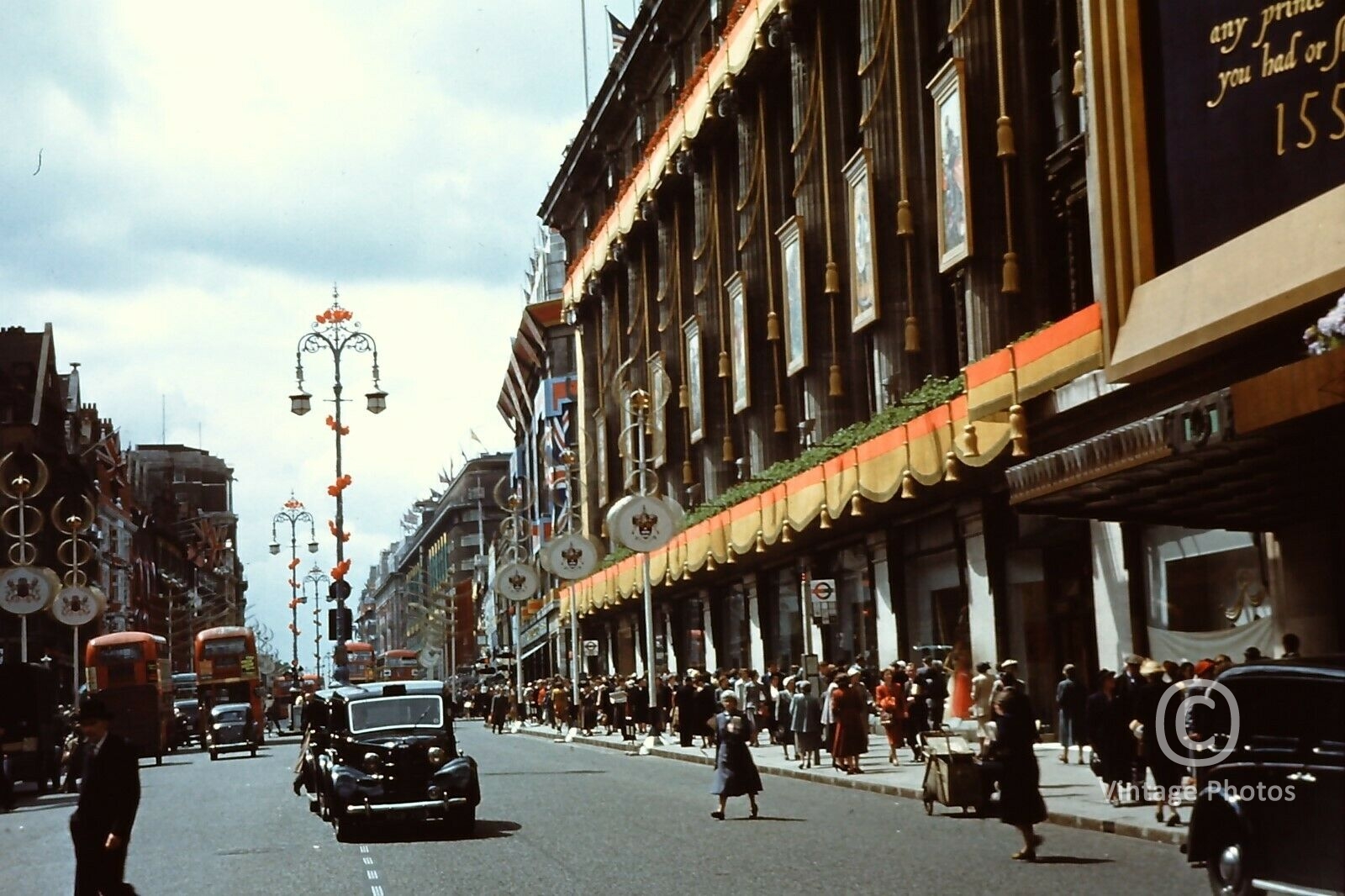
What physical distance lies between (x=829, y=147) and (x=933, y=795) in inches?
1130

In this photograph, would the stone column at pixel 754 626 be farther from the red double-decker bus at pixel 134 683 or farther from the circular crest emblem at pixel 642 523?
the red double-decker bus at pixel 134 683

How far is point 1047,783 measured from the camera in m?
26.4

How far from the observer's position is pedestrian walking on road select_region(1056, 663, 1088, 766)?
28.1m

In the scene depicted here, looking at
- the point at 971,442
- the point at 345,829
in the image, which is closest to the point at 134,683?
the point at 971,442

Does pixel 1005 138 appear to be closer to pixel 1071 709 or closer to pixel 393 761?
pixel 1071 709

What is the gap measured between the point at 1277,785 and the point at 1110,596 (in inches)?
783

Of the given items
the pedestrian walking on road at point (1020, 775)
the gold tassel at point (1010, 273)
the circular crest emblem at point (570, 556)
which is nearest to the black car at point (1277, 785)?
the pedestrian walking on road at point (1020, 775)

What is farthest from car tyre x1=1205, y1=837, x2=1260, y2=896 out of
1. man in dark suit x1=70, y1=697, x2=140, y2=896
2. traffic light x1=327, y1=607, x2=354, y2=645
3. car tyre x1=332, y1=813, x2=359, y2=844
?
traffic light x1=327, y1=607, x2=354, y2=645

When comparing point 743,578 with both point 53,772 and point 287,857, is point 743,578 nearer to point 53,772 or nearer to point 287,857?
point 53,772

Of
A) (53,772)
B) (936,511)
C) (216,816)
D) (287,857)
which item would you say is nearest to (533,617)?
(53,772)

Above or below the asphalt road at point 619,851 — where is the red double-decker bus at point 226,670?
above

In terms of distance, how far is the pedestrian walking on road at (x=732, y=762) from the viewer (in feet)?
79.6

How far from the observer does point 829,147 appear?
49469 millimetres

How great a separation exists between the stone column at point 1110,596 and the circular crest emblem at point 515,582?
38897 mm
